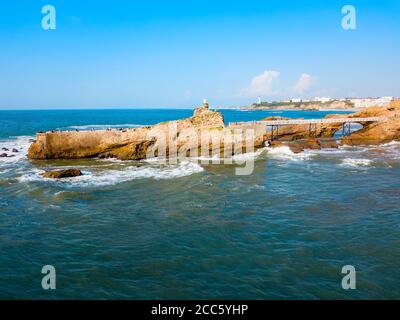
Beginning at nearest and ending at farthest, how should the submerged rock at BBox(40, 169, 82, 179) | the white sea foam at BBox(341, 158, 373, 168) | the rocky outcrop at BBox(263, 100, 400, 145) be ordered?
1. the submerged rock at BBox(40, 169, 82, 179)
2. the white sea foam at BBox(341, 158, 373, 168)
3. the rocky outcrop at BBox(263, 100, 400, 145)

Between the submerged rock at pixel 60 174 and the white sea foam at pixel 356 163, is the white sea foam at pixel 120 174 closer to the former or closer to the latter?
the submerged rock at pixel 60 174

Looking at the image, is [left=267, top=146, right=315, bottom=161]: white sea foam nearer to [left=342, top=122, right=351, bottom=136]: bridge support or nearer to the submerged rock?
[left=342, top=122, right=351, bottom=136]: bridge support

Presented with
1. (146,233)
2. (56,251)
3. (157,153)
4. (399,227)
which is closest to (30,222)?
(56,251)

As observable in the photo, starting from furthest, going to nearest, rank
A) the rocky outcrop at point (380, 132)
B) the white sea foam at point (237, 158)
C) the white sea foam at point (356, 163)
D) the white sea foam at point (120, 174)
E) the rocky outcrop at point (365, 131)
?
the rocky outcrop at point (365, 131), the rocky outcrop at point (380, 132), the white sea foam at point (237, 158), the white sea foam at point (356, 163), the white sea foam at point (120, 174)

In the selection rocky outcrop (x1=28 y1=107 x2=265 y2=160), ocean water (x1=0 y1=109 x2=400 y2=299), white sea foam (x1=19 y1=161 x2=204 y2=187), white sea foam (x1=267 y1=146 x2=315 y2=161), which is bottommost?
ocean water (x1=0 y1=109 x2=400 y2=299)

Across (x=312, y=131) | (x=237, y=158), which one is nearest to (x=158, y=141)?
(x=237, y=158)

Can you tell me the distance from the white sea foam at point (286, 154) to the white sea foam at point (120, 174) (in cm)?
1215

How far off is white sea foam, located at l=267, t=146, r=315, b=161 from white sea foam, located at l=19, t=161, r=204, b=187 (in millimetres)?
12146

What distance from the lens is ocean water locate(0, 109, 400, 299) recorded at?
48.2ft

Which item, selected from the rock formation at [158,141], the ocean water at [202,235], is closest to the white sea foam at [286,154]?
the rock formation at [158,141]

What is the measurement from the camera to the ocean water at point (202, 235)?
14.7m

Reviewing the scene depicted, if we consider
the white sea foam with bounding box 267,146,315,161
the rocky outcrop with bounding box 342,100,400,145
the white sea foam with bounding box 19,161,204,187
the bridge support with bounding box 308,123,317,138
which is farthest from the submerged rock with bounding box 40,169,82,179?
the rocky outcrop with bounding box 342,100,400,145

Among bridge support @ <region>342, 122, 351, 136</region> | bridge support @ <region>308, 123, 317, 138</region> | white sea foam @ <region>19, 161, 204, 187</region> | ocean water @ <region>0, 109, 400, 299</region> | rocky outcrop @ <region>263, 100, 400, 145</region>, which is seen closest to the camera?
ocean water @ <region>0, 109, 400, 299</region>
